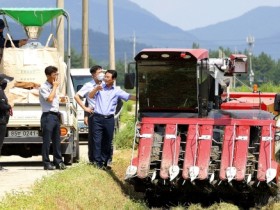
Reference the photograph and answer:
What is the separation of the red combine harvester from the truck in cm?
391

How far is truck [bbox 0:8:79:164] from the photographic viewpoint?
72.3ft

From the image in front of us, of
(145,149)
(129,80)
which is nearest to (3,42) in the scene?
(129,80)

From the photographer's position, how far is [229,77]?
70.5 ft

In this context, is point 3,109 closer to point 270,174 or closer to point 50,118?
point 50,118

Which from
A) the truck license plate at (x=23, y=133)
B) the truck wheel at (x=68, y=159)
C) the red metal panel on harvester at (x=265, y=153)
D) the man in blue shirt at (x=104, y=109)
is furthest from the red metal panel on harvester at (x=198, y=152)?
the truck license plate at (x=23, y=133)

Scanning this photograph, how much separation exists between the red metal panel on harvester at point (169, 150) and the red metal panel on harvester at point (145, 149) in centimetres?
23

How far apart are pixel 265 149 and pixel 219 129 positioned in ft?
3.51

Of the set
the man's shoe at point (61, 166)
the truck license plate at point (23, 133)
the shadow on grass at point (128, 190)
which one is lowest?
the shadow on grass at point (128, 190)

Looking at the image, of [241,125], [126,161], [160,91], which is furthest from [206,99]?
[126,161]

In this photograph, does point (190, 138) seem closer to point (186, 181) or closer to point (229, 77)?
point (186, 181)

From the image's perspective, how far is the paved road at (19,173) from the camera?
54.1 ft

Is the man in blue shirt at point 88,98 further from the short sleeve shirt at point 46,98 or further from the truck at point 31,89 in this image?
the truck at point 31,89

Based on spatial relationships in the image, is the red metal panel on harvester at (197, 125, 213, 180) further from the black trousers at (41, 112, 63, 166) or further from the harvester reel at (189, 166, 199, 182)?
the black trousers at (41, 112, 63, 166)

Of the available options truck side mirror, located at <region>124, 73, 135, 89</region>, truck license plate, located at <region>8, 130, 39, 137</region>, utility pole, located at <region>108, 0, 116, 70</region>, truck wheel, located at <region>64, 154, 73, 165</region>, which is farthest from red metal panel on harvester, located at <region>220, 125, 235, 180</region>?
utility pole, located at <region>108, 0, 116, 70</region>
